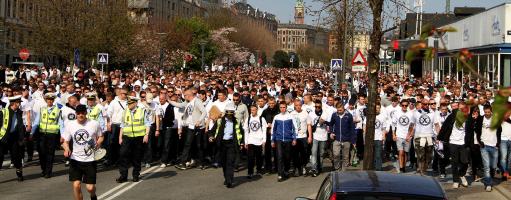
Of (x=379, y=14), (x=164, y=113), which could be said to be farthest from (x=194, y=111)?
(x=379, y=14)

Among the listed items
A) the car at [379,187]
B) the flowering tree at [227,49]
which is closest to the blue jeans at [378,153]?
the car at [379,187]

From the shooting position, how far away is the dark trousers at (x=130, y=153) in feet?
46.0

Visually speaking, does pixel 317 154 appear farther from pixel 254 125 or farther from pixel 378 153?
pixel 254 125

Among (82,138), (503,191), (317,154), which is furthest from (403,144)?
(82,138)

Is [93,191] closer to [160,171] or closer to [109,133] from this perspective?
[160,171]

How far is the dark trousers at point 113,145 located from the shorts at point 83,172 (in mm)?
5460

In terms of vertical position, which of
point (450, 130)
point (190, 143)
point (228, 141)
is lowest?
point (190, 143)

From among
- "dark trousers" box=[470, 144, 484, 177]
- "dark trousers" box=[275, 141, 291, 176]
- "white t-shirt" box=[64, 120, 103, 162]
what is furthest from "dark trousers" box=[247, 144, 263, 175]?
"white t-shirt" box=[64, 120, 103, 162]

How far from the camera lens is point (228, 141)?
14164mm

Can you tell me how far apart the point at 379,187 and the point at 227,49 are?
7762 centimetres

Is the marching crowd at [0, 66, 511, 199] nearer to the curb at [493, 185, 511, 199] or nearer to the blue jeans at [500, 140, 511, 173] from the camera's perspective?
the blue jeans at [500, 140, 511, 173]

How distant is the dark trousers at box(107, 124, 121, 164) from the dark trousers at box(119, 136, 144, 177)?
2243 mm

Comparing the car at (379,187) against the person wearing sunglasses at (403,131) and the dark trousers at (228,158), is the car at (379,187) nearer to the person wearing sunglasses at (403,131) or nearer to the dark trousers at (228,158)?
the dark trousers at (228,158)

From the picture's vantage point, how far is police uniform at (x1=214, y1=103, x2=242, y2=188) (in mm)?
13875
